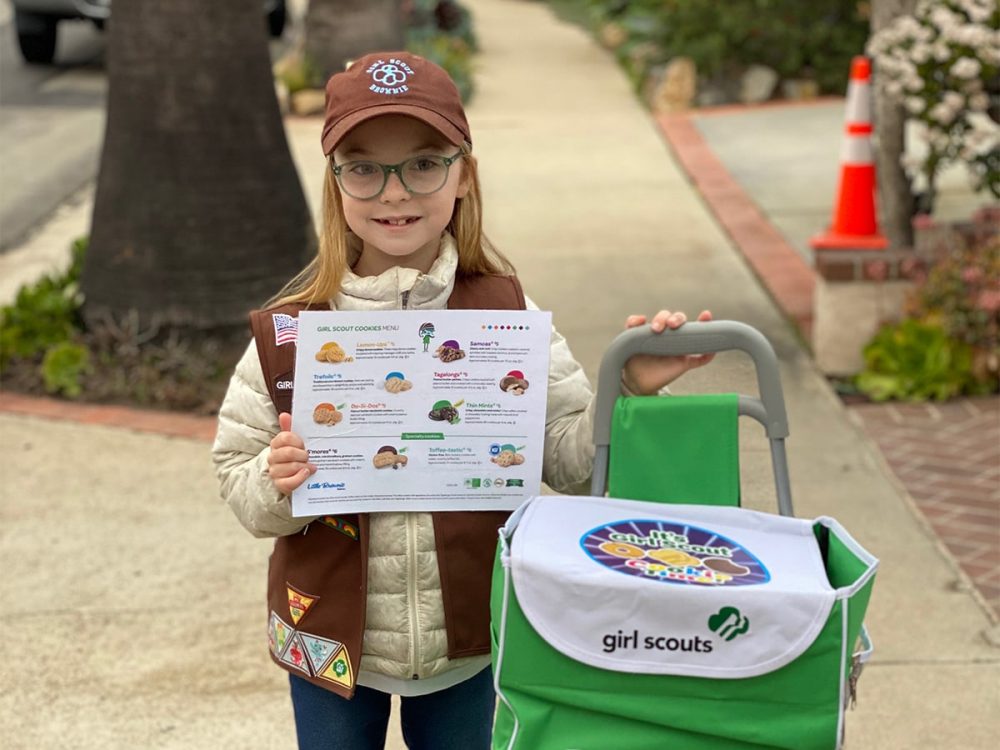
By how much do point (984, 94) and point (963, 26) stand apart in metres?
0.29

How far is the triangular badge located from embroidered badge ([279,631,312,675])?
0.16 ft

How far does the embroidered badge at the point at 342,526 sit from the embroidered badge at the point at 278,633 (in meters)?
0.20

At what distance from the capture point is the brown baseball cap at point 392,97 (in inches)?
89.4

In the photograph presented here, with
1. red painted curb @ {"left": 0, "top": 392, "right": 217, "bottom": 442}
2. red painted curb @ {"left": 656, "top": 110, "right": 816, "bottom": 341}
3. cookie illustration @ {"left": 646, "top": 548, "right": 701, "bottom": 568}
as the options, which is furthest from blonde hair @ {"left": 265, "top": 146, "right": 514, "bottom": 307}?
red painted curb @ {"left": 656, "top": 110, "right": 816, "bottom": 341}

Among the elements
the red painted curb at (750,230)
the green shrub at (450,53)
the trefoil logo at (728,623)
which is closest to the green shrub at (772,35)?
the red painted curb at (750,230)

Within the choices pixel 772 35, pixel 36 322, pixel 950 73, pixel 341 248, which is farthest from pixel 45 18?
pixel 341 248

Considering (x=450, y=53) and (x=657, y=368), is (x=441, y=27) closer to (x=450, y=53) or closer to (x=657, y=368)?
(x=450, y=53)

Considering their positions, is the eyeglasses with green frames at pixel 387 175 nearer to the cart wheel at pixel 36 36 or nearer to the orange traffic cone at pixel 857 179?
the orange traffic cone at pixel 857 179

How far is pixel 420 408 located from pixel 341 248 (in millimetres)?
290

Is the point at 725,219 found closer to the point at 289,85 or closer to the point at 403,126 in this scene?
the point at 289,85

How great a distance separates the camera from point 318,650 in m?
2.44

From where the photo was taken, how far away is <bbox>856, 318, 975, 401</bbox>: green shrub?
19.9ft

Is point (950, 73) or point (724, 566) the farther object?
point (950, 73)

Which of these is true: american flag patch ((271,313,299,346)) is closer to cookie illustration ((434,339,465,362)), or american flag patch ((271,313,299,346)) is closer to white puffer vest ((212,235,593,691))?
white puffer vest ((212,235,593,691))
